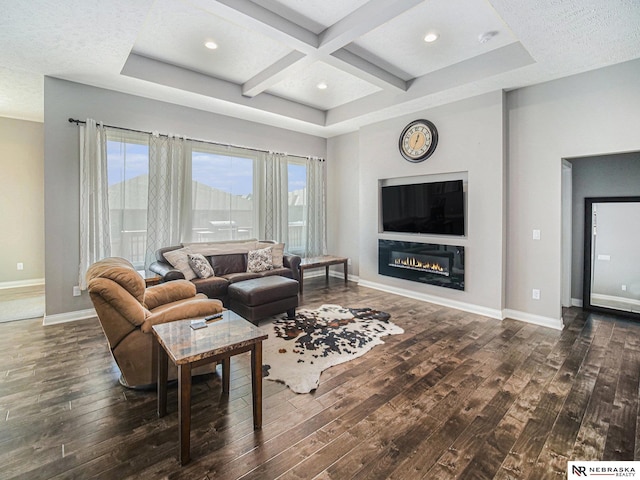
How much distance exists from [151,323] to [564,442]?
9.41ft

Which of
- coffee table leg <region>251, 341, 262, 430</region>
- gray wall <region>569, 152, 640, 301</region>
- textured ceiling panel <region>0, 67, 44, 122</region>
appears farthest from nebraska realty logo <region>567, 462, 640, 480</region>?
textured ceiling panel <region>0, 67, 44, 122</region>

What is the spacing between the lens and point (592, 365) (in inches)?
111

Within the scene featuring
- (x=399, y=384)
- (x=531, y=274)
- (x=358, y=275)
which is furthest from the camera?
(x=358, y=275)

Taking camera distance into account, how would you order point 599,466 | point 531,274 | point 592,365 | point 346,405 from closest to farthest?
point 599,466 → point 346,405 → point 592,365 → point 531,274

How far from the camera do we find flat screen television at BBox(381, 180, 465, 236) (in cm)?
454

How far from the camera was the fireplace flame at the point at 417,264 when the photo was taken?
479cm

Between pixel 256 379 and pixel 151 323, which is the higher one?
pixel 151 323

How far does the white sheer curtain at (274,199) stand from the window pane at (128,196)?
6.47 ft

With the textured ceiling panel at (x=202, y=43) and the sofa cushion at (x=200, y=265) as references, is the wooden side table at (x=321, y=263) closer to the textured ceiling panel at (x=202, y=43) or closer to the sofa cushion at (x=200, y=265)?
the sofa cushion at (x=200, y=265)

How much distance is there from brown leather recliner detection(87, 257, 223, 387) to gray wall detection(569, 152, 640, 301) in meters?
5.15

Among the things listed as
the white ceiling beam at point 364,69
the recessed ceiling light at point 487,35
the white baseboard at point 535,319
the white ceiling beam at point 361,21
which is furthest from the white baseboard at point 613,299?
the white ceiling beam at point 361,21

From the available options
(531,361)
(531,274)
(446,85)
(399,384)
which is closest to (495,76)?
(446,85)

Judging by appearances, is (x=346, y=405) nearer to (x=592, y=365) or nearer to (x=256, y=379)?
(x=256, y=379)

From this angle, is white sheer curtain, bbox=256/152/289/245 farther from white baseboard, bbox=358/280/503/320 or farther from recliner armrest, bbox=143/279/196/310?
recliner armrest, bbox=143/279/196/310
